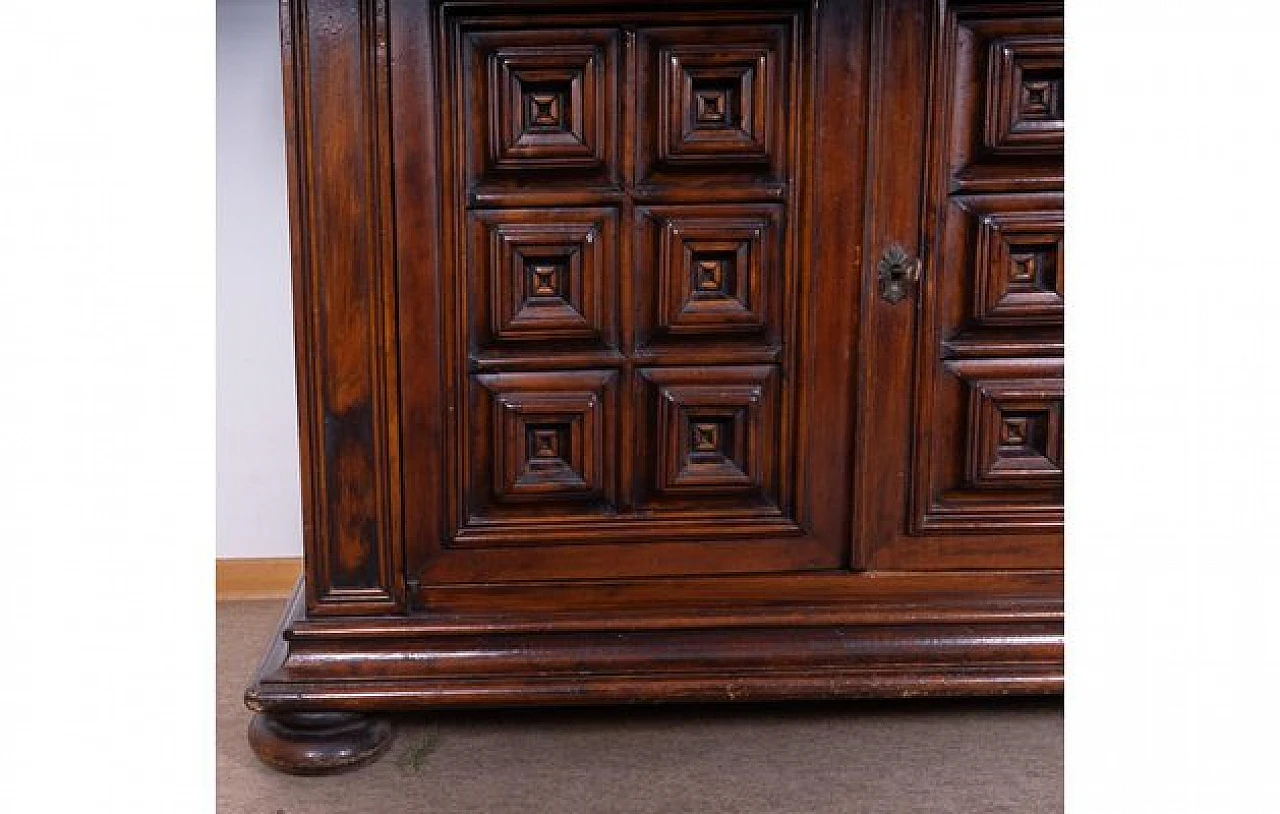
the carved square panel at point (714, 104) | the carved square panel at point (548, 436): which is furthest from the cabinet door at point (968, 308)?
the carved square panel at point (548, 436)

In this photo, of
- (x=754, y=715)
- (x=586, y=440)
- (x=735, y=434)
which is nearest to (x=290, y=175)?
(x=586, y=440)

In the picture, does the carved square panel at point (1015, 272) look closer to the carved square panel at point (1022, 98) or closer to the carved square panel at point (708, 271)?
the carved square panel at point (1022, 98)

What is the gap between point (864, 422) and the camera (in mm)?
1119

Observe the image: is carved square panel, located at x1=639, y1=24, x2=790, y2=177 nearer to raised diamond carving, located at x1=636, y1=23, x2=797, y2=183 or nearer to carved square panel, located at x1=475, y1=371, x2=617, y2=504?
raised diamond carving, located at x1=636, y1=23, x2=797, y2=183

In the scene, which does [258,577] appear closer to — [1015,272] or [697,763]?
[697,763]

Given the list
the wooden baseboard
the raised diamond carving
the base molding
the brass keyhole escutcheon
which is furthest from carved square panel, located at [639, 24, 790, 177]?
the wooden baseboard

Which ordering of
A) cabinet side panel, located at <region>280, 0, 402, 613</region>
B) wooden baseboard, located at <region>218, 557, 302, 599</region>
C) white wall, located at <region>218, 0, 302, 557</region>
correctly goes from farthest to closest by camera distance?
wooden baseboard, located at <region>218, 557, 302, 599</region>
white wall, located at <region>218, 0, 302, 557</region>
cabinet side panel, located at <region>280, 0, 402, 613</region>

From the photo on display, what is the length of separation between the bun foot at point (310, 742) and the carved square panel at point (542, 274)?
37cm

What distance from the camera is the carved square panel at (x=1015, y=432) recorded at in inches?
44.3

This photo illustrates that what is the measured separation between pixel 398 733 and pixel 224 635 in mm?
371

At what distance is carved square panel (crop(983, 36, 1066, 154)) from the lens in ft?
3.49

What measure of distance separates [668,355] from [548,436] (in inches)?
5.0

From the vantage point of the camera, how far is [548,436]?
1116mm

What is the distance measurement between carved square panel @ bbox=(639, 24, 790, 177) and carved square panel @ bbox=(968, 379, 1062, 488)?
29 centimetres
